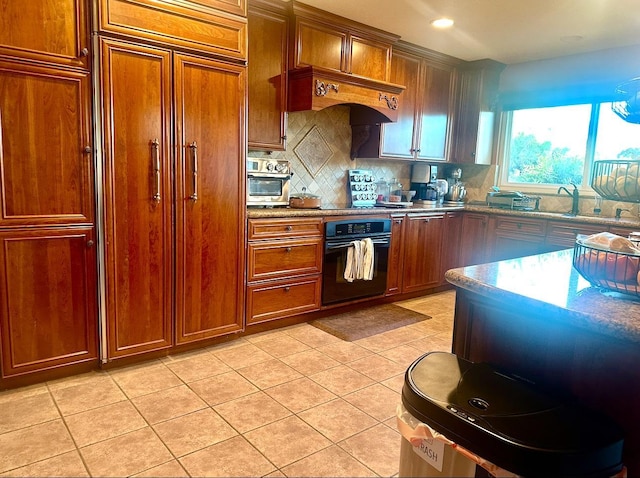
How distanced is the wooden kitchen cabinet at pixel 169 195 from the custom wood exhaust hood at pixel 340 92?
664mm

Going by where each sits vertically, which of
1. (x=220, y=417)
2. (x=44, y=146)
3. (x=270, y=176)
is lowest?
(x=220, y=417)

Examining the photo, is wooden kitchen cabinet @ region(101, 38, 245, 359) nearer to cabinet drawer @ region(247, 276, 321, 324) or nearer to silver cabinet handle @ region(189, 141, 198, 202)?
silver cabinet handle @ region(189, 141, 198, 202)

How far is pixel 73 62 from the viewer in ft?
7.83

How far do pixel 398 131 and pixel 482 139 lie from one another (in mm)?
1180

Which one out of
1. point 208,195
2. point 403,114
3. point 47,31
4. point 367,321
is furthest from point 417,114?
point 47,31

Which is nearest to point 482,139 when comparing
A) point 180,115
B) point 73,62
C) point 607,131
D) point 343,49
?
point 607,131

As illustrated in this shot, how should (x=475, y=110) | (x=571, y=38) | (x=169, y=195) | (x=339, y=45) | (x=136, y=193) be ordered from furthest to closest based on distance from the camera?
(x=475, y=110), (x=571, y=38), (x=339, y=45), (x=169, y=195), (x=136, y=193)

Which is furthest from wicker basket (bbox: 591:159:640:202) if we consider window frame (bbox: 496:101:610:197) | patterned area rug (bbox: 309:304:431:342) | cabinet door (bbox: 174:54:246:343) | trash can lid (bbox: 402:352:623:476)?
window frame (bbox: 496:101:610:197)

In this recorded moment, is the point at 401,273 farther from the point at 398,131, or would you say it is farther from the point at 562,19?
the point at 562,19

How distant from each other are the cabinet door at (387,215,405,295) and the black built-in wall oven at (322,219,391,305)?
2.8 inches

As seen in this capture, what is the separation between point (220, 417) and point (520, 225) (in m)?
3.37

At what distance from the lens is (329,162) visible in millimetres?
4277

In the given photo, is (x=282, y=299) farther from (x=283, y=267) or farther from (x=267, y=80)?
(x=267, y=80)

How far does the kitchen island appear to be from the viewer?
3.85 feet
